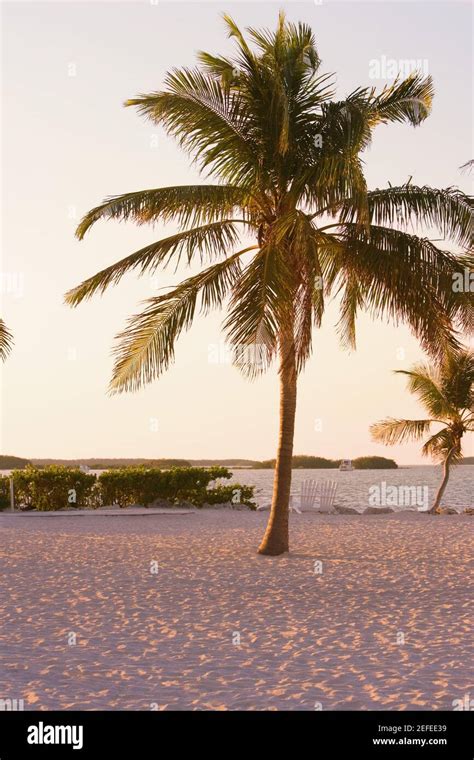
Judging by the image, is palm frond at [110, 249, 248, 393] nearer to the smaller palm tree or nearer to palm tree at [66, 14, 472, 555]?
palm tree at [66, 14, 472, 555]

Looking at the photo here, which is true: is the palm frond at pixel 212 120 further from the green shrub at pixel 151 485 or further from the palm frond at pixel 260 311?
the green shrub at pixel 151 485

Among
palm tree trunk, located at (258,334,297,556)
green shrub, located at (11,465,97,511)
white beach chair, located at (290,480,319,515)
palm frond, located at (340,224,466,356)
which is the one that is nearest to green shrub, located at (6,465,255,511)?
green shrub, located at (11,465,97,511)

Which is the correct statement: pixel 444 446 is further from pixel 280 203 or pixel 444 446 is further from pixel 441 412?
pixel 280 203

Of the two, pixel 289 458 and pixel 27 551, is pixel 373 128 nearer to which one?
pixel 289 458

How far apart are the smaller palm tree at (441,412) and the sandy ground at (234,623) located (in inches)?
342

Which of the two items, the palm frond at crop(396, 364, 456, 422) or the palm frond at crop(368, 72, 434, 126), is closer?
the palm frond at crop(368, 72, 434, 126)

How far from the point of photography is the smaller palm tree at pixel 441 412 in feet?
84.3

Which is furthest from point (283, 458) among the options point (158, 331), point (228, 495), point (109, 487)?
point (109, 487)

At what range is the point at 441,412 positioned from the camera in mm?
26109

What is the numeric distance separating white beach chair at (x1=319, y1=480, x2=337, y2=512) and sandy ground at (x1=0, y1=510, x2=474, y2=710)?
7.69m

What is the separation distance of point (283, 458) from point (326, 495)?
435 inches

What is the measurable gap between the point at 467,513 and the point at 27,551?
1571 centimetres

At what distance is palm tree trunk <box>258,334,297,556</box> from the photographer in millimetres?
14617

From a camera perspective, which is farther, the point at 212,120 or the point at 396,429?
the point at 396,429
